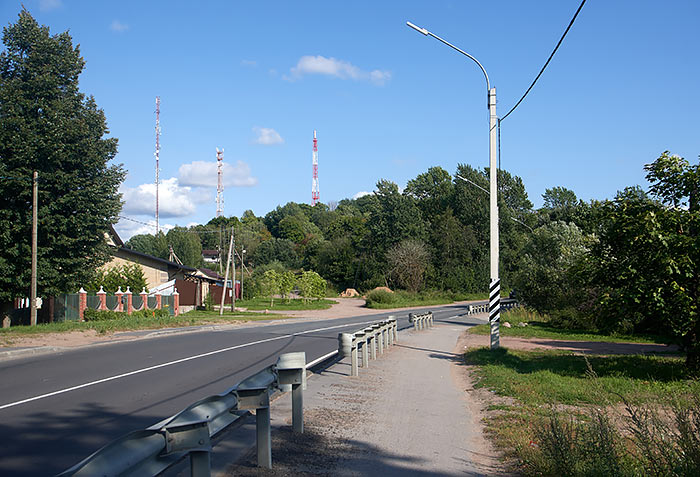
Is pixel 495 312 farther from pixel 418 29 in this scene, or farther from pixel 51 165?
pixel 51 165

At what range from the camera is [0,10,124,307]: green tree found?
88.5 feet

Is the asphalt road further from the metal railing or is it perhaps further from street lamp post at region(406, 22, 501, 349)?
street lamp post at region(406, 22, 501, 349)

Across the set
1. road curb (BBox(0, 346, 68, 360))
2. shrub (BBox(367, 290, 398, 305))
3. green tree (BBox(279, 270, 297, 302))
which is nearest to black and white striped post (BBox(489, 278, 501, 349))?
road curb (BBox(0, 346, 68, 360))

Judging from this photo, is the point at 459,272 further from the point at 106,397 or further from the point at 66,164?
the point at 106,397

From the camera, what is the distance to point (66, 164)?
2862cm

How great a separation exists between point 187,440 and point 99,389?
8.07m

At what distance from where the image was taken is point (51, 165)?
2783 centimetres

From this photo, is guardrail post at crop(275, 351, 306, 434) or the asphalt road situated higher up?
guardrail post at crop(275, 351, 306, 434)

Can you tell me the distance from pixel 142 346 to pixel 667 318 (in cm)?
1545

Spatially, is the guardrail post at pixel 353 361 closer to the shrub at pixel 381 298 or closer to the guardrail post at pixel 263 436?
the guardrail post at pixel 263 436

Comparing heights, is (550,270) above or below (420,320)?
above

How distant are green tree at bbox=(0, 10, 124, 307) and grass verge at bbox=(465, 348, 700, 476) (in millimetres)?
20370

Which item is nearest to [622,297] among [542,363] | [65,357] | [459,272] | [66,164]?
[542,363]

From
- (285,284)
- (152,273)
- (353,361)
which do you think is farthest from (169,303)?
(353,361)
